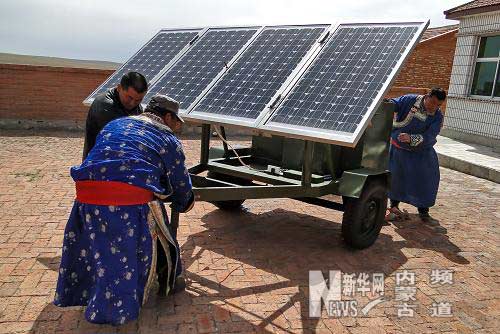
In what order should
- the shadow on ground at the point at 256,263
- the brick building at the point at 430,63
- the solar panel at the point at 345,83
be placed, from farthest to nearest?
the brick building at the point at 430,63, the solar panel at the point at 345,83, the shadow on ground at the point at 256,263

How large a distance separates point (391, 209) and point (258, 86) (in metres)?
3.18

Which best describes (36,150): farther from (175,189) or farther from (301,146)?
(175,189)

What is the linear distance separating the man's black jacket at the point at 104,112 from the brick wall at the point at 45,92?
10017 mm

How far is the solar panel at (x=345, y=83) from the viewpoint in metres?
4.03

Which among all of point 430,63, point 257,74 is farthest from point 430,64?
point 257,74

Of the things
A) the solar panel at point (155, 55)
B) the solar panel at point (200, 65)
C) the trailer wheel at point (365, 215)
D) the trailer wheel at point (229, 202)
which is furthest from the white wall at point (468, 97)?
the solar panel at point (155, 55)

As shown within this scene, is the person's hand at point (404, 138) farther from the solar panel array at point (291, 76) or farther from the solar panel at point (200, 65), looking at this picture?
the solar panel at point (200, 65)

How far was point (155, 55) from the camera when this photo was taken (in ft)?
20.4

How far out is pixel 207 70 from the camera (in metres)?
5.38

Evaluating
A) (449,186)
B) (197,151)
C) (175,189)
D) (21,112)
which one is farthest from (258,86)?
(21,112)

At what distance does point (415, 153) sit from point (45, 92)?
10.7 m

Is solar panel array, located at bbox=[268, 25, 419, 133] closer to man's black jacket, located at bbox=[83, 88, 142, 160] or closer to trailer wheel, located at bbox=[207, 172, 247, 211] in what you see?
man's black jacket, located at bbox=[83, 88, 142, 160]

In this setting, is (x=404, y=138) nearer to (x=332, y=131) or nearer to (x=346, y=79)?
(x=346, y=79)

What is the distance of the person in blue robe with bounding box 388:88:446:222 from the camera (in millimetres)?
6211
